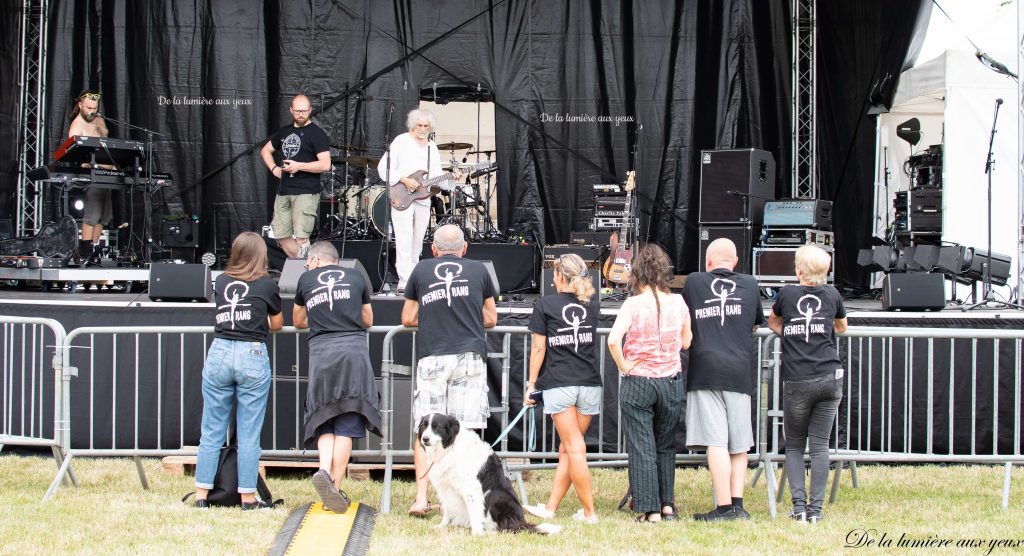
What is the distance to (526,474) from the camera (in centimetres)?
718

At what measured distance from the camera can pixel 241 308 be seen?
5.48 meters

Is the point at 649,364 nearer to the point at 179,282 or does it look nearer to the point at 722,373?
the point at 722,373

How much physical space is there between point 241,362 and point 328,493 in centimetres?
90

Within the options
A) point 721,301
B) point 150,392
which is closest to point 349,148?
point 150,392

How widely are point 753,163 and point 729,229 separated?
783 mm

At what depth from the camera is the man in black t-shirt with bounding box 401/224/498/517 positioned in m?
5.55

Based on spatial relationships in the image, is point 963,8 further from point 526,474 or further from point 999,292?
point 526,474

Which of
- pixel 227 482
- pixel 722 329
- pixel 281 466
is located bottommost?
pixel 281 466

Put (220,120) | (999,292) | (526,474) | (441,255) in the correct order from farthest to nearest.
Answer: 1. (220,120)
2. (999,292)
3. (526,474)
4. (441,255)

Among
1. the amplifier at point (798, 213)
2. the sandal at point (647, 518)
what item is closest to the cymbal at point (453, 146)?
the amplifier at point (798, 213)

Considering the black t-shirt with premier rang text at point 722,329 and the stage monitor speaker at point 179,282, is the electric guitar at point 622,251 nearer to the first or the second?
the stage monitor speaker at point 179,282

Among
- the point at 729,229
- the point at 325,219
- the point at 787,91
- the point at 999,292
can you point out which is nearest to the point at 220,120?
the point at 325,219

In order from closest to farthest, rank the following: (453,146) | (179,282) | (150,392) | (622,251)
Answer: (150,392) < (179,282) < (622,251) < (453,146)

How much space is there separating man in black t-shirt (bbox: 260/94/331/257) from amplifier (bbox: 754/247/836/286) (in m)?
4.77
